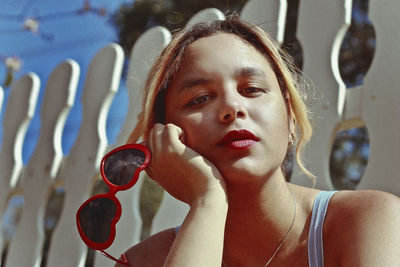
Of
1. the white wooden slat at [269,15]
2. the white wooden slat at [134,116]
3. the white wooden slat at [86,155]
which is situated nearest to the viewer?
the white wooden slat at [269,15]

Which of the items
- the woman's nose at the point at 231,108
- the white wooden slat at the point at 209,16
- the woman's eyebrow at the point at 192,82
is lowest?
the woman's nose at the point at 231,108

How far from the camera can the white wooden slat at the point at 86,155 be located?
2277 millimetres

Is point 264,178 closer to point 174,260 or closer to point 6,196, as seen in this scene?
point 174,260

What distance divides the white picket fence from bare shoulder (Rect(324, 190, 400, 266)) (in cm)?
27

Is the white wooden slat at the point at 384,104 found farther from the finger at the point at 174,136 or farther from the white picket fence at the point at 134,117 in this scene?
the finger at the point at 174,136

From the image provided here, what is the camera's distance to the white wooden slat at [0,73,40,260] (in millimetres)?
2676

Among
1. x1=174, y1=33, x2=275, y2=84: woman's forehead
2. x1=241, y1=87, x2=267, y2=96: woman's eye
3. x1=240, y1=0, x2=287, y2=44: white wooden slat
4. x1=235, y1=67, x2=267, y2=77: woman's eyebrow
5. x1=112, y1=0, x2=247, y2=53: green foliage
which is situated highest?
x1=112, y1=0, x2=247, y2=53: green foliage

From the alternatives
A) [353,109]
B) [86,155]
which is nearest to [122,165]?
[353,109]

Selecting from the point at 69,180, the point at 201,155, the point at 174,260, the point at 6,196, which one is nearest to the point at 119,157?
the point at 201,155

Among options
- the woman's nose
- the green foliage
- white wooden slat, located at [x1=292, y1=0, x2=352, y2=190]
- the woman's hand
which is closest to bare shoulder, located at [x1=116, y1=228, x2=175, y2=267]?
the woman's hand

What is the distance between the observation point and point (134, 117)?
2232 millimetres

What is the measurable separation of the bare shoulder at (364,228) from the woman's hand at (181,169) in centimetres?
29

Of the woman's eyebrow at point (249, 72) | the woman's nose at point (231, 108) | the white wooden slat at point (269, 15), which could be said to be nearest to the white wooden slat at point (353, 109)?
the white wooden slat at point (269, 15)

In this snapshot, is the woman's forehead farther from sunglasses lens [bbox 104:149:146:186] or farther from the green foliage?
the green foliage
